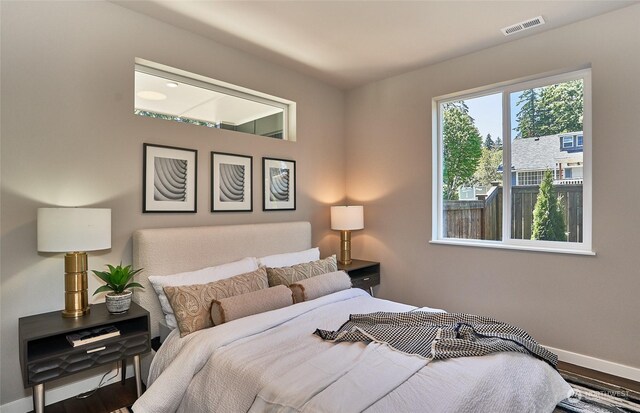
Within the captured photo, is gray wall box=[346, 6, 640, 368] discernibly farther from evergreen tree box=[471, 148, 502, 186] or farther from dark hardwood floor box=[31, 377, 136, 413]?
dark hardwood floor box=[31, 377, 136, 413]

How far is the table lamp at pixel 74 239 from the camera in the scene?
1954 mm

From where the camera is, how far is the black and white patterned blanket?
1754mm

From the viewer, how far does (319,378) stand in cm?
154

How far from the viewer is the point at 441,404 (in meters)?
1.35

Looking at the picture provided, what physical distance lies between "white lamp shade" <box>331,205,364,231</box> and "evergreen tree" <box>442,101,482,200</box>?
3.18ft

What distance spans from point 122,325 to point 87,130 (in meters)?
1.36

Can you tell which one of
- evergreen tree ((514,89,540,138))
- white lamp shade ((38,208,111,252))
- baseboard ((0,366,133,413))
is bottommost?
baseboard ((0,366,133,413))

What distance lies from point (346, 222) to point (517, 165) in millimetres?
1765

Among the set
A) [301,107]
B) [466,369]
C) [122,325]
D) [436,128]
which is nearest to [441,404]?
[466,369]

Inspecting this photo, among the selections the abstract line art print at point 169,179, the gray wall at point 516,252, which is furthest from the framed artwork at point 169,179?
the gray wall at point 516,252

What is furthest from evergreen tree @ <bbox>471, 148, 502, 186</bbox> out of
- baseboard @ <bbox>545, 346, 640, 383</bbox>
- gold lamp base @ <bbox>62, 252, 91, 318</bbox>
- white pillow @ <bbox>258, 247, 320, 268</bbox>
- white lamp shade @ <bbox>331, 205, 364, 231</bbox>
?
gold lamp base @ <bbox>62, 252, 91, 318</bbox>

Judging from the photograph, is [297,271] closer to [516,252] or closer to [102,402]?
[102,402]

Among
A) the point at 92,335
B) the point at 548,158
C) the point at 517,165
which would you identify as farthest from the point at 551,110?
the point at 92,335

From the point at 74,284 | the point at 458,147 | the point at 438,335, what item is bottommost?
the point at 438,335
